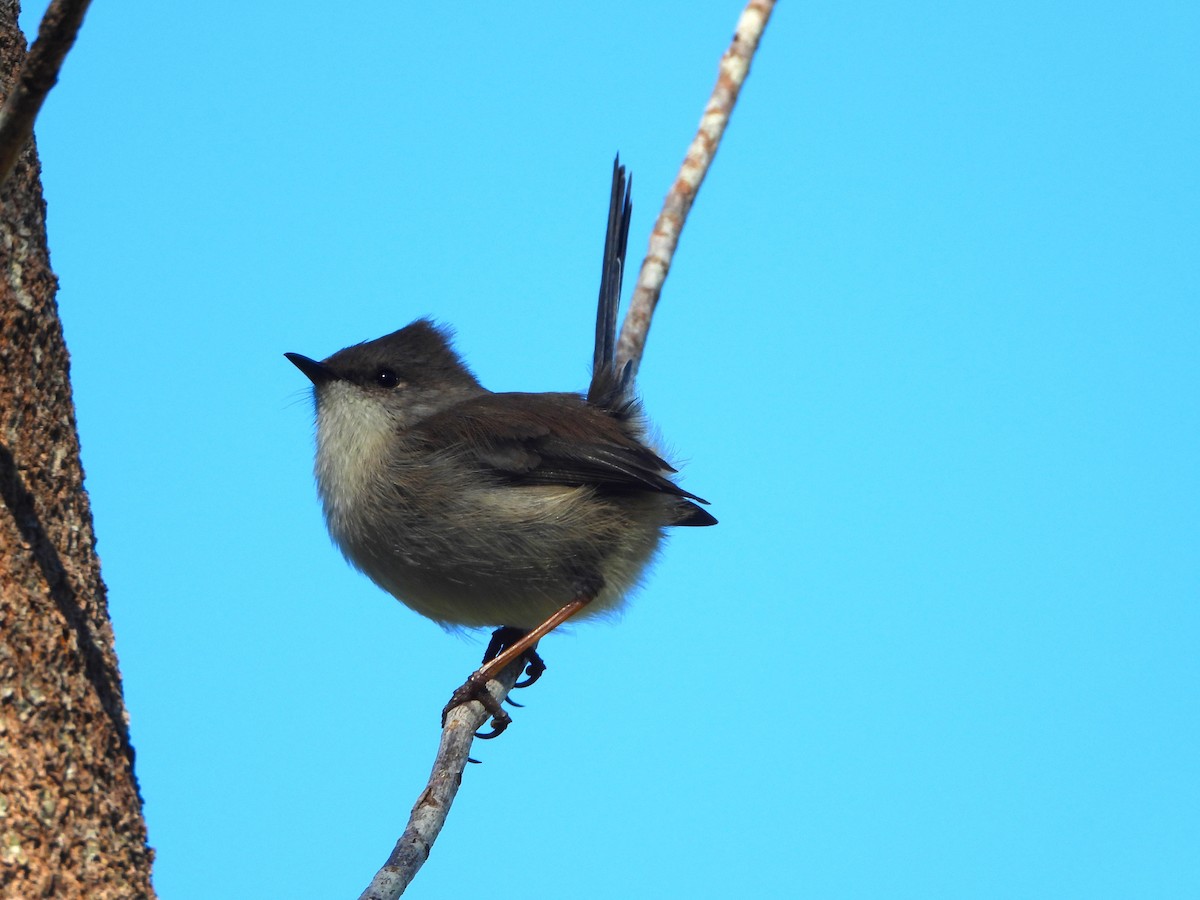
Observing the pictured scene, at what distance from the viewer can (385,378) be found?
5.27 m

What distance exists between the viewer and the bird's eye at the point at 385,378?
5.26 meters

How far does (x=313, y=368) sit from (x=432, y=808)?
2.64m

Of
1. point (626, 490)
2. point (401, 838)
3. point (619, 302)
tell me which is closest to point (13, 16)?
point (401, 838)

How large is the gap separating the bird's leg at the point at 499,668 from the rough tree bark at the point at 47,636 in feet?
6.82

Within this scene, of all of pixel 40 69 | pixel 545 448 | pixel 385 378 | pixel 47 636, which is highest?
pixel 385 378

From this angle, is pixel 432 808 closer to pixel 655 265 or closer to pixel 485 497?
pixel 485 497

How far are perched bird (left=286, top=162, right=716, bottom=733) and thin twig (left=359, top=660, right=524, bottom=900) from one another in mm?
288

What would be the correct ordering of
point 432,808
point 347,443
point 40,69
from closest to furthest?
1. point 40,69
2. point 432,808
3. point 347,443

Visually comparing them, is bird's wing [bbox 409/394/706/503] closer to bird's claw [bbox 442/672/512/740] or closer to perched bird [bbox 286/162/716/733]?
perched bird [bbox 286/162/716/733]

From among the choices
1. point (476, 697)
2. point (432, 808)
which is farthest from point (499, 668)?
point (432, 808)

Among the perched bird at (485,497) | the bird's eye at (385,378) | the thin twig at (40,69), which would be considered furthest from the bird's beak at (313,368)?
the thin twig at (40,69)

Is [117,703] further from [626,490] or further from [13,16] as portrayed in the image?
[626,490]

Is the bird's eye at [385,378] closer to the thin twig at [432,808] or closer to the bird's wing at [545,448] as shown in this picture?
the bird's wing at [545,448]

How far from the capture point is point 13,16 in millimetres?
2525
